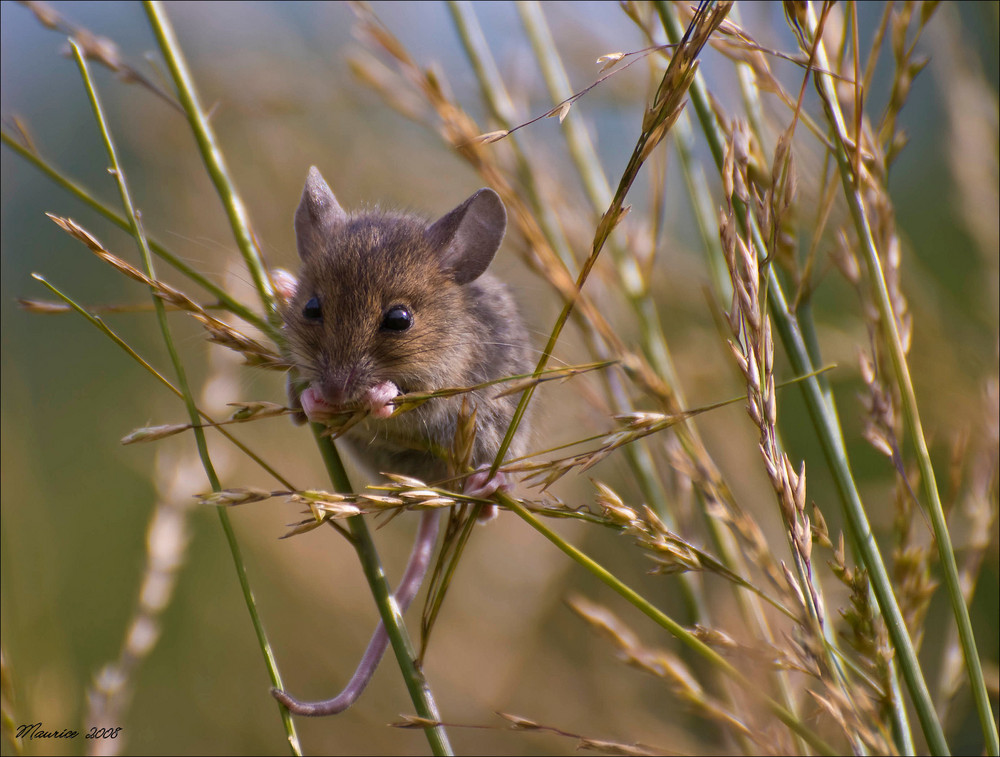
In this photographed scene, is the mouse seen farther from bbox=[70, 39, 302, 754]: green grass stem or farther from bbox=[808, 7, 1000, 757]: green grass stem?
bbox=[808, 7, 1000, 757]: green grass stem

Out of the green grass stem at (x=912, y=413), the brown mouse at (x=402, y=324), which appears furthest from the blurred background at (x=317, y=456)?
the green grass stem at (x=912, y=413)

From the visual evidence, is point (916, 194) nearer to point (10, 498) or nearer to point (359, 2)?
point (359, 2)

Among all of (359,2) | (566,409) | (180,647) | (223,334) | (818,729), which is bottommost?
(180,647)

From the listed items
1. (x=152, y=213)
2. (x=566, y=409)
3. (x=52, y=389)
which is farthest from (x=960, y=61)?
(x=52, y=389)

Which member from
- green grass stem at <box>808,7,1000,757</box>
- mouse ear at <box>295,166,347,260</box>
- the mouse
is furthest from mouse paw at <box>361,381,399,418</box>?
green grass stem at <box>808,7,1000,757</box>

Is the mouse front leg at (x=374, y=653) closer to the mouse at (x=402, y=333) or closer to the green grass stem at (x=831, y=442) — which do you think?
the mouse at (x=402, y=333)
